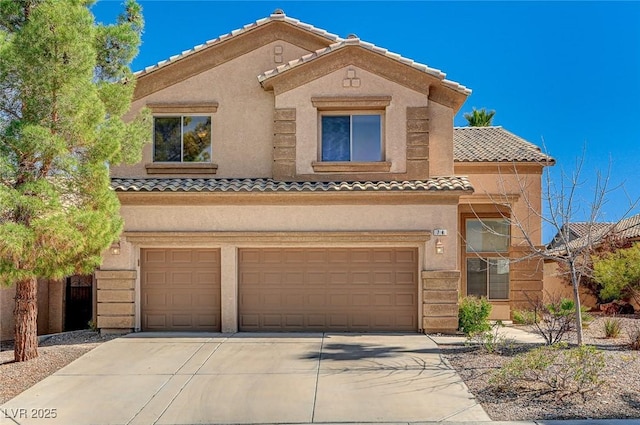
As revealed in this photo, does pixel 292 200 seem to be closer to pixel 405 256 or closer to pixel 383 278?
pixel 383 278

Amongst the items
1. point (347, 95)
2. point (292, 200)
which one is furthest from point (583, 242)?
point (292, 200)

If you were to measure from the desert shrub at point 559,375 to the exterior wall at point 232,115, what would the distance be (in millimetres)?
8596

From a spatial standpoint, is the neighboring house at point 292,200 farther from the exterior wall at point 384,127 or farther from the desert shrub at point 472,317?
the desert shrub at point 472,317

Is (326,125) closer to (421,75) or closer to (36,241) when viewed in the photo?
(421,75)

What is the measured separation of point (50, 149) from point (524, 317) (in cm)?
1183

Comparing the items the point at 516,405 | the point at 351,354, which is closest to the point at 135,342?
the point at 351,354

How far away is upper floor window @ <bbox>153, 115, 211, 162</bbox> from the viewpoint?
1594cm

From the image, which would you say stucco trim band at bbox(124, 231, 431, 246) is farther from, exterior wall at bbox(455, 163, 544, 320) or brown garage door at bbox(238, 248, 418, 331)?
exterior wall at bbox(455, 163, 544, 320)

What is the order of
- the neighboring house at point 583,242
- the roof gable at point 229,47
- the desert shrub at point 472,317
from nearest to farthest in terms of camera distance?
1. the desert shrub at point 472,317
2. the roof gable at point 229,47
3. the neighboring house at point 583,242

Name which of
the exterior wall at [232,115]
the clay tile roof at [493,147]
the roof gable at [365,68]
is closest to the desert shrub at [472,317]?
the clay tile roof at [493,147]

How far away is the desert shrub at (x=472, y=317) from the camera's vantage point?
46.9 ft

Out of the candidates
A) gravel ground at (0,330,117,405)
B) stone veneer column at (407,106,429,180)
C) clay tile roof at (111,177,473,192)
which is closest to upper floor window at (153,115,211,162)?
clay tile roof at (111,177,473,192)

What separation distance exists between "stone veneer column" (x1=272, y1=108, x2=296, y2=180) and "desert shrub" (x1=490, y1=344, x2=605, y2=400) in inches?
308

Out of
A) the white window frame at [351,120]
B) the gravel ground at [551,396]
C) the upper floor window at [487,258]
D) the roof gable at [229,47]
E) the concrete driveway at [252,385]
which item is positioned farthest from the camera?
the upper floor window at [487,258]
